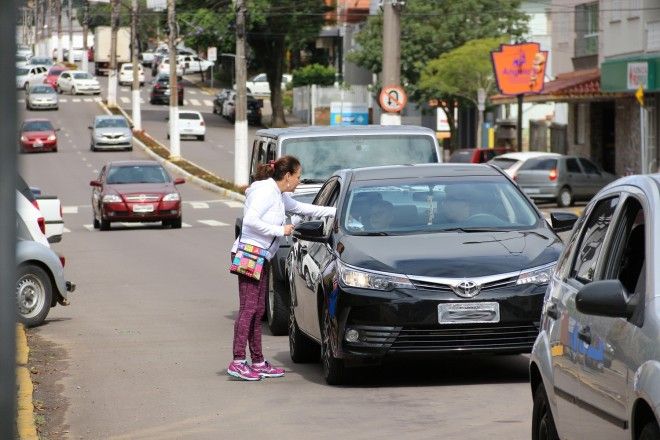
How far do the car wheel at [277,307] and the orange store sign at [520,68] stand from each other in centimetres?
3722

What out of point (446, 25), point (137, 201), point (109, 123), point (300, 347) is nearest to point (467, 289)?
point (300, 347)

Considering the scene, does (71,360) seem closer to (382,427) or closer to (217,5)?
(382,427)

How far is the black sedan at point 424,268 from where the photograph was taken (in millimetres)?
11117

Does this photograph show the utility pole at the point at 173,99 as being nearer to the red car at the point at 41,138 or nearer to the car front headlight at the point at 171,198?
the red car at the point at 41,138

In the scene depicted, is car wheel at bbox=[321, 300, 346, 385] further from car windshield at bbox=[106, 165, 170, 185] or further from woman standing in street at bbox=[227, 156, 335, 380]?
car windshield at bbox=[106, 165, 170, 185]

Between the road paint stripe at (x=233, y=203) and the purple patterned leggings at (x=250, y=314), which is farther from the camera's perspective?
the road paint stripe at (x=233, y=203)

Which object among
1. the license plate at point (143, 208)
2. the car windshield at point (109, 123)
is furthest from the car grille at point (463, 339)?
the car windshield at point (109, 123)

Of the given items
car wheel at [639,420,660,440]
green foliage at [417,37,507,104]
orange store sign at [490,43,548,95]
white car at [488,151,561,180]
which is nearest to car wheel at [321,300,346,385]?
car wheel at [639,420,660,440]

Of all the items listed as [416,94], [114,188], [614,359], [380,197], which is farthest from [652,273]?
[416,94]

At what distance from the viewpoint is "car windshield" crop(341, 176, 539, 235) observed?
12.2 meters

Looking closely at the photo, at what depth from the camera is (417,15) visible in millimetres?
74688

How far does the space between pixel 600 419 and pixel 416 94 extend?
2669 inches

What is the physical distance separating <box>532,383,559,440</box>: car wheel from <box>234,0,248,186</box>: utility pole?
43.7m

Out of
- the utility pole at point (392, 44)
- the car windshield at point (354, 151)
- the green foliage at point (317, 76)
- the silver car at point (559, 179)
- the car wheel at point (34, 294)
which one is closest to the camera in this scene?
the car wheel at point (34, 294)
